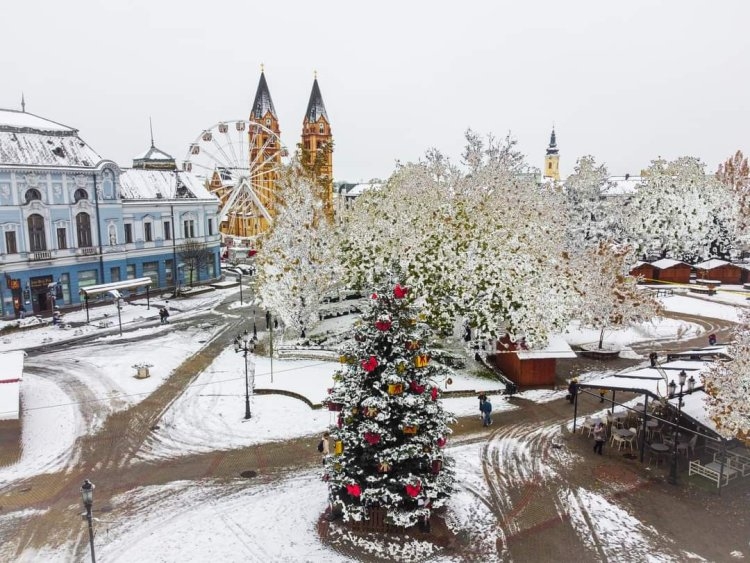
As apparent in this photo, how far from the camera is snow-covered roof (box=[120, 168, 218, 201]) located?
45312 mm

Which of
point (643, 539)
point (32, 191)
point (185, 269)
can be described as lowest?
point (643, 539)

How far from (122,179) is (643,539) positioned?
4537 centimetres

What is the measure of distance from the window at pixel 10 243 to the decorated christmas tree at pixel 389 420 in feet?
110

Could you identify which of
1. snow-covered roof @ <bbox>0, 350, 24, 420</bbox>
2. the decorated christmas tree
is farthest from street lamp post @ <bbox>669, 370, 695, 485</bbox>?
snow-covered roof @ <bbox>0, 350, 24, 420</bbox>

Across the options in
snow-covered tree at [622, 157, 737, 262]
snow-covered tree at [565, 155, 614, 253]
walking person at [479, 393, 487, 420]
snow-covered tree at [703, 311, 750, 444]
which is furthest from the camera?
snow-covered tree at [565, 155, 614, 253]

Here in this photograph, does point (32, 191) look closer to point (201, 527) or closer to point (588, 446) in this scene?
point (201, 527)

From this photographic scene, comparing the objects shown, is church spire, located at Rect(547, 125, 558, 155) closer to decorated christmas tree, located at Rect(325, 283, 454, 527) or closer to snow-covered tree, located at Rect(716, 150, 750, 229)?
snow-covered tree, located at Rect(716, 150, 750, 229)

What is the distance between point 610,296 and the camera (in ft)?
95.2

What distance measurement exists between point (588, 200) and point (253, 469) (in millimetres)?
54017

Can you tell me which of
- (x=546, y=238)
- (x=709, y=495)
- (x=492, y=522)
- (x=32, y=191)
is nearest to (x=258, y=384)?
(x=492, y=522)

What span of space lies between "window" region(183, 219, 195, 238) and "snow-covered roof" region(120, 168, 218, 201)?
7.92 feet

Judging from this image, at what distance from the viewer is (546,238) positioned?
25828 millimetres

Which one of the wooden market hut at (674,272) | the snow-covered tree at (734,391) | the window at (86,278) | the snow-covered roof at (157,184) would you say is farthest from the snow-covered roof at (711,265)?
the window at (86,278)

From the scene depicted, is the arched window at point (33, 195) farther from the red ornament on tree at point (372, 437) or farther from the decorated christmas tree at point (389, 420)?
the red ornament on tree at point (372, 437)
